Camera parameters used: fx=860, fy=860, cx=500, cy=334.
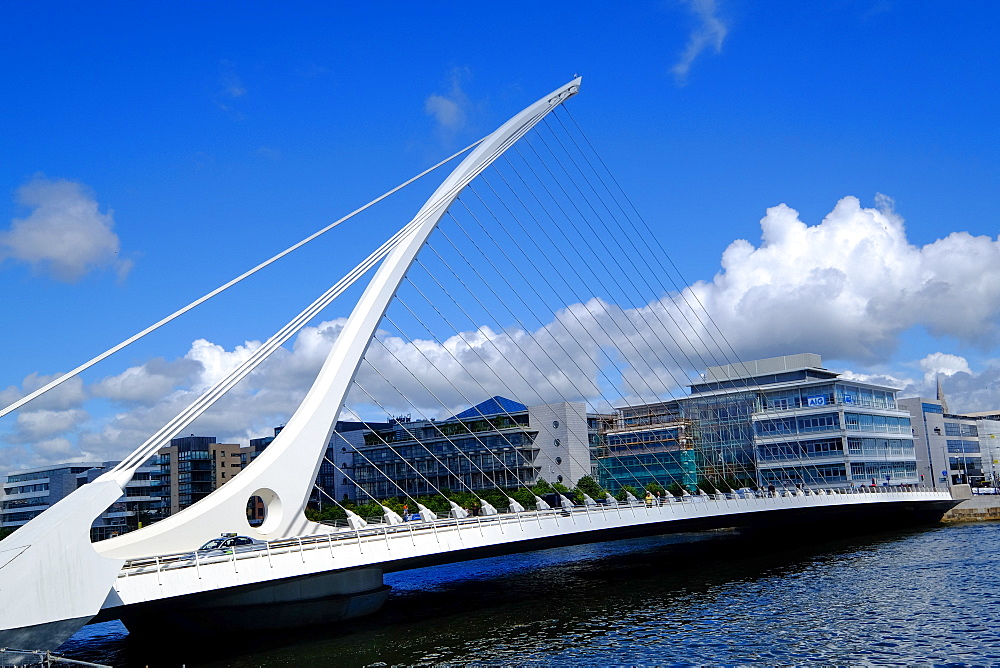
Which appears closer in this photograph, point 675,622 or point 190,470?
point 675,622

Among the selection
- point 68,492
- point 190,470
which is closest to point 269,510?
point 190,470

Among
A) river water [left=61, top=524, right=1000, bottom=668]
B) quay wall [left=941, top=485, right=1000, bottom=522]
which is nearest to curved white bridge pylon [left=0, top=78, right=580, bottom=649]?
river water [left=61, top=524, right=1000, bottom=668]

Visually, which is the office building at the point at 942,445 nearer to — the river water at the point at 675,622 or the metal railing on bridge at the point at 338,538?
the river water at the point at 675,622

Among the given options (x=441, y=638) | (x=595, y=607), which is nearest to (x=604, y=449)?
(x=595, y=607)

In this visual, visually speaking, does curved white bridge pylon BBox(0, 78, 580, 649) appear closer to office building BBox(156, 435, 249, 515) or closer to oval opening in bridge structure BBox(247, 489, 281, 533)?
oval opening in bridge structure BBox(247, 489, 281, 533)

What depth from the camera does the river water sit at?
80.0 ft

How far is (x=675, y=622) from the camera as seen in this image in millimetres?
30062

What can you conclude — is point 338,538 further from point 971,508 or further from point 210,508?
point 971,508

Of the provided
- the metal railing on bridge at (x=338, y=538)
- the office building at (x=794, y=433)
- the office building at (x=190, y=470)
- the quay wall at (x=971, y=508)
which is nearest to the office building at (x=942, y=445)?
the office building at (x=794, y=433)

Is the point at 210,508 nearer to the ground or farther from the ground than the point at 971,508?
farther from the ground

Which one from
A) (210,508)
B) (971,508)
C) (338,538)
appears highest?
(210,508)

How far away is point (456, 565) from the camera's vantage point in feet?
203

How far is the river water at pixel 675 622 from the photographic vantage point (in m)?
24.4

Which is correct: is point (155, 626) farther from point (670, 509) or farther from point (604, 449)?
point (604, 449)
